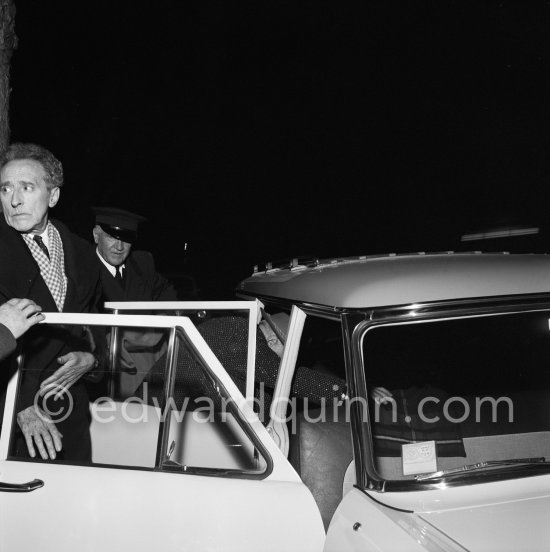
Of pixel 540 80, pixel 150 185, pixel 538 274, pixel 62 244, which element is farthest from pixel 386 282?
pixel 150 185

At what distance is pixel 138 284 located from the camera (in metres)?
4.27

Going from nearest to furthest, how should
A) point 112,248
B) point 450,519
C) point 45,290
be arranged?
point 450,519 < point 45,290 < point 112,248

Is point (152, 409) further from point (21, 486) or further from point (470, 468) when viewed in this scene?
point (470, 468)

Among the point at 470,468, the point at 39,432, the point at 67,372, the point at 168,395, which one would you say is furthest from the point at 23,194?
the point at 470,468

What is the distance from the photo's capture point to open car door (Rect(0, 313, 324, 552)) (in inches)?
77.3

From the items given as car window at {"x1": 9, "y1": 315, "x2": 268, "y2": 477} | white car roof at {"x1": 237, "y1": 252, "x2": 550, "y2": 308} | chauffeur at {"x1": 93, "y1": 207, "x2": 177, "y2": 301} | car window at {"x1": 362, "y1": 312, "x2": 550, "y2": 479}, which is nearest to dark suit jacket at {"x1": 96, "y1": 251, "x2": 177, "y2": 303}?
chauffeur at {"x1": 93, "y1": 207, "x2": 177, "y2": 301}

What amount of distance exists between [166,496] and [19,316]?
841mm

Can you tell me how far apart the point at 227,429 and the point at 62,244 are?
117 cm

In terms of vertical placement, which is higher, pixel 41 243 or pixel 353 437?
pixel 41 243

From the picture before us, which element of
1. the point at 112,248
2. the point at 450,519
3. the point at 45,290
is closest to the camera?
the point at 450,519

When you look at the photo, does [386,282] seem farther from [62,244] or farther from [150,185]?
[150,185]

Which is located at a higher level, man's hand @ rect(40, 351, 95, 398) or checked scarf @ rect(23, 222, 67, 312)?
checked scarf @ rect(23, 222, 67, 312)

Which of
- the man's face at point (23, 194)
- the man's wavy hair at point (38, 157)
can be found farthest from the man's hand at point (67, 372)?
the man's wavy hair at point (38, 157)

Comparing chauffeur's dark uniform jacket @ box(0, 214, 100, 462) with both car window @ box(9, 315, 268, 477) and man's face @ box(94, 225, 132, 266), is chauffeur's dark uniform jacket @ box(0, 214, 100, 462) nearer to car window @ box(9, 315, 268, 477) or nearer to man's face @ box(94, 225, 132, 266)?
car window @ box(9, 315, 268, 477)
